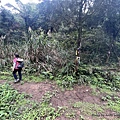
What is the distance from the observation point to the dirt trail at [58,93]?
4447mm

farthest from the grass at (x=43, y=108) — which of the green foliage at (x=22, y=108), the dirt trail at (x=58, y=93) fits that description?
the dirt trail at (x=58, y=93)

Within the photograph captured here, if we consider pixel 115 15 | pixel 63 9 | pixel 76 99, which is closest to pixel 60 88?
pixel 76 99

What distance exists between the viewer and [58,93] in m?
4.82

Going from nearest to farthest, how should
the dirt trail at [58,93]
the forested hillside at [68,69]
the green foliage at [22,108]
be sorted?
1. the green foliage at [22,108]
2. the forested hillside at [68,69]
3. the dirt trail at [58,93]

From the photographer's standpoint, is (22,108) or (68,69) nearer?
(22,108)

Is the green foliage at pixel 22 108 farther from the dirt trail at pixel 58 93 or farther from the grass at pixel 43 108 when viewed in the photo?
the dirt trail at pixel 58 93

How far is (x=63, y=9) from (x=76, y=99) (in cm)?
342

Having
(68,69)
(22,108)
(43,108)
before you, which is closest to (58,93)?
(43,108)

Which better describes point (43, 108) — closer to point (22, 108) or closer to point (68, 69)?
point (22, 108)

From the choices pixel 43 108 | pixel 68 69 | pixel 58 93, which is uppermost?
pixel 68 69

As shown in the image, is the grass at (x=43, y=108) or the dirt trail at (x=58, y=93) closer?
the grass at (x=43, y=108)

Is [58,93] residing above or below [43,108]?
above

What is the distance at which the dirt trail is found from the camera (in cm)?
445

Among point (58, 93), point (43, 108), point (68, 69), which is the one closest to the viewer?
point (43, 108)
